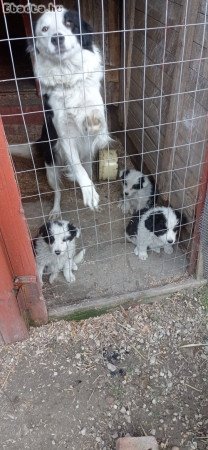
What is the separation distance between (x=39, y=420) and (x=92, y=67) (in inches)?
95.6

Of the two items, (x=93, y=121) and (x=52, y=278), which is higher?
(x=93, y=121)

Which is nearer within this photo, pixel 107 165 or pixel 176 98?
pixel 176 98

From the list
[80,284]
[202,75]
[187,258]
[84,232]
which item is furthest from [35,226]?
[202,75]

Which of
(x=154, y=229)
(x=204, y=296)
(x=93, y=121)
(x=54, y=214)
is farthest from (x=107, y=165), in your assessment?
(x=204, y=296)

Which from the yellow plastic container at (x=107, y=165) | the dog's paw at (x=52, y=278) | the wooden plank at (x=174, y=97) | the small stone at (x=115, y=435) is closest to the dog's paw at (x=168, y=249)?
the wooden plank at (x=174, y=97)

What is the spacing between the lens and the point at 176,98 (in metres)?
2.61

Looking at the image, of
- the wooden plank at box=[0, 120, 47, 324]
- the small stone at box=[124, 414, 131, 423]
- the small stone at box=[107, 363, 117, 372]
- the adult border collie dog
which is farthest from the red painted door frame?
the small stone at box=[124, 414, 131, 423]

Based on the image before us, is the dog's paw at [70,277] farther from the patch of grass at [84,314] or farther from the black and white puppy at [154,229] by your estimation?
the black and white puppy at [154,229]

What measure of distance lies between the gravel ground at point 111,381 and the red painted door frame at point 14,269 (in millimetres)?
152

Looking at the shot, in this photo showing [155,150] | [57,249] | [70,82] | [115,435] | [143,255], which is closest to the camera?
[115,435]

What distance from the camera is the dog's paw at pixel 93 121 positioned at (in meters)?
2.77

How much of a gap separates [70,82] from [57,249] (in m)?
1.24

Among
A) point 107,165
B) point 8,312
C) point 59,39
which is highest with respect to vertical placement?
point 59,39

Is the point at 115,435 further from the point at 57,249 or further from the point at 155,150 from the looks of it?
the point at 155,150
